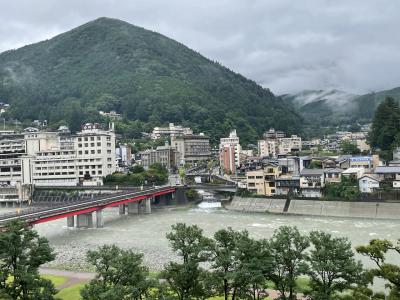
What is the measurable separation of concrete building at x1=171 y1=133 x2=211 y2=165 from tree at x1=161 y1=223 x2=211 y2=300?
89.2 metres

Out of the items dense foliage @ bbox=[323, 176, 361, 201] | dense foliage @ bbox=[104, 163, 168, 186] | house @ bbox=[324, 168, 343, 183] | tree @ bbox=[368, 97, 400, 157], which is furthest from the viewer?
tree @ bbox=[368, 97, 400, 157]

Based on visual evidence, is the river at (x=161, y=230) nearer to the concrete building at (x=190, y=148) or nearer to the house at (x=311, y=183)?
the house at (x=311, y=183)

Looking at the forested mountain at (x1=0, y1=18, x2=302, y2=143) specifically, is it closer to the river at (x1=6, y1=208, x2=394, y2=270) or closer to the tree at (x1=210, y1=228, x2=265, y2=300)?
the river at (x1=6, y1=208, x2=394, y2=270)

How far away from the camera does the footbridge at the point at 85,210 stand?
121ft

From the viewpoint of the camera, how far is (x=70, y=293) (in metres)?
22.9

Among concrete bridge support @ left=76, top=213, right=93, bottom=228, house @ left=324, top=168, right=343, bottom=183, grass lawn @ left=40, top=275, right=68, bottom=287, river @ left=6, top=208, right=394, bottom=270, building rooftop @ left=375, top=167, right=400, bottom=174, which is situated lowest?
river @ left=6, top=208, right=394, bottom=270

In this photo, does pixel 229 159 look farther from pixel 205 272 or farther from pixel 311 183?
pixel 205 272

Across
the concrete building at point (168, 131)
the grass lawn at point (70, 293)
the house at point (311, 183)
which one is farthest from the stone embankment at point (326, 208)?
the concrete building at point (168, 131)

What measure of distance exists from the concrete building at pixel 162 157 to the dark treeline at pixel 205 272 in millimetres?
75994

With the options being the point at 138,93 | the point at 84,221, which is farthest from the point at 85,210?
the point at 138,93

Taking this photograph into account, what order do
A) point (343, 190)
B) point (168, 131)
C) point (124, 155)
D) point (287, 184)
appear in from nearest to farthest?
point (343, 190) → point (287, 184) → point (124, 155) → point (168, 131)

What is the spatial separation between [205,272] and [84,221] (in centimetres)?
3146

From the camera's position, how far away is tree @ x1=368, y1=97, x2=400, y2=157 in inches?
2928

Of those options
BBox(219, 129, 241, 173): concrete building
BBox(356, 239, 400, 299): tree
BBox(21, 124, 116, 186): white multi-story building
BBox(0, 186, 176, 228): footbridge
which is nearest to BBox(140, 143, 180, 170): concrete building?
BBox(219, 129, 241, 173): concrete building
